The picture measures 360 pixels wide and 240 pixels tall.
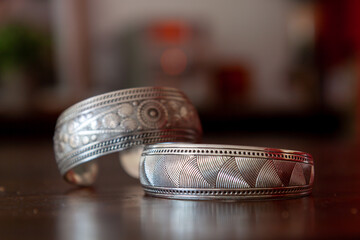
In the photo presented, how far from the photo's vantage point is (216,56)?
4766 mm

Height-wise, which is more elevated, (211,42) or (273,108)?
(211,42)

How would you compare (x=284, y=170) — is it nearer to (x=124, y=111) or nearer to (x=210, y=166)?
(x=210, y=166)

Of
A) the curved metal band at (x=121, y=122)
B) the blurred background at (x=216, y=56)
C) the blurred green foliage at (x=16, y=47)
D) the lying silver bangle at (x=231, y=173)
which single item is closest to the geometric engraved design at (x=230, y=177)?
the lying silver bangle at (x=231, y=173)

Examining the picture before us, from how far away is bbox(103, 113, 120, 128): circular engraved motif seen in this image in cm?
75

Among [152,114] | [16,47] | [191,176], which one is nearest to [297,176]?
[191,176]

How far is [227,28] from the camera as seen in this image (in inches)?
188

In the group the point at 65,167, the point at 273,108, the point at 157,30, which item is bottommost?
the point at 273,108

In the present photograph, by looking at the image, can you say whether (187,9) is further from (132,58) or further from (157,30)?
(132,58)

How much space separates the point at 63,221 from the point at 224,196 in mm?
227

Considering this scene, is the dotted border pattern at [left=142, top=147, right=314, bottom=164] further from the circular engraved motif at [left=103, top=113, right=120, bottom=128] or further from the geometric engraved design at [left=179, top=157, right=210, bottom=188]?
the circular engraved motif at [left=103, top=113, right=120, bottom=128]

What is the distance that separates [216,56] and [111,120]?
13.4ft

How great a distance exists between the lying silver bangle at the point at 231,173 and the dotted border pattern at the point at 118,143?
4.3 inches

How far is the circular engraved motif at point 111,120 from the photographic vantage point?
0.75m

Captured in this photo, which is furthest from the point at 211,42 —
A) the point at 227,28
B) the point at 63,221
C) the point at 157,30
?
the point at 63,221
